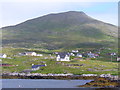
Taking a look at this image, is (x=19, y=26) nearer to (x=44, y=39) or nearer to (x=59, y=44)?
(x=44, y=39)

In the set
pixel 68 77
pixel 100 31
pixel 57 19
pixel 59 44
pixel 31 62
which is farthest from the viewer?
pixel 57 19

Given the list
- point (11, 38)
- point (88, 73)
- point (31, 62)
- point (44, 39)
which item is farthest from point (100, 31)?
point (88, 73)

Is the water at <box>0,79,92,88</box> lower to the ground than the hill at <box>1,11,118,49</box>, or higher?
lower

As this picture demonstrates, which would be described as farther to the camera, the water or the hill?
the hill

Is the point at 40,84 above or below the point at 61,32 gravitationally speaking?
below

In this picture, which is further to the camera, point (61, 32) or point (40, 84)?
point (61, 32)

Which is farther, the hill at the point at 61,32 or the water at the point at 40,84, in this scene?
the hill at the point at 61,32

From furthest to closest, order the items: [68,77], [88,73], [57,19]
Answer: [57,19] → [88,73] → [68,77]

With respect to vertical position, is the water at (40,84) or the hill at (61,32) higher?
the hill at (61,32)
